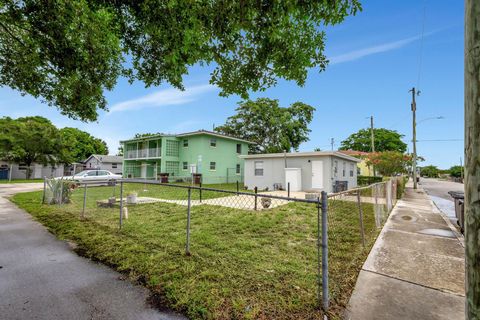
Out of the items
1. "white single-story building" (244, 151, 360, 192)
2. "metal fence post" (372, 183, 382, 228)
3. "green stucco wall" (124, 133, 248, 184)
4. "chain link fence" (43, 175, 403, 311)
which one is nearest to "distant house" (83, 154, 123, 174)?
"green stucco wall" (124, 133, 248, 184)

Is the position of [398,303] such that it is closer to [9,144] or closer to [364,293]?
[364,293]

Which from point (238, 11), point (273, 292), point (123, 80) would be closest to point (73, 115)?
point (123, 80)

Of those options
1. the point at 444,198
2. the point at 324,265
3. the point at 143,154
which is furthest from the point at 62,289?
the point at 143,154

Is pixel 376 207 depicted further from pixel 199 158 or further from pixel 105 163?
pixel 105 163

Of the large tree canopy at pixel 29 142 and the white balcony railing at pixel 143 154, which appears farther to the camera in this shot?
the large tree canopy at pixel 29 142

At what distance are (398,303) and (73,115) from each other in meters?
11.2

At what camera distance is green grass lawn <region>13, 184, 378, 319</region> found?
2.73 m

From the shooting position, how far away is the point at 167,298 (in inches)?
111

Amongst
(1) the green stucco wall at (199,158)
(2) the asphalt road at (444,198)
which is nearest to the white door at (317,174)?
(2) the asphalt road at (444,198)

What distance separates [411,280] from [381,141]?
57.8 meters

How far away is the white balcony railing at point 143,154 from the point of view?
26316mm

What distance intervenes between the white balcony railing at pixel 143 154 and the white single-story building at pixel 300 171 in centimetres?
1187

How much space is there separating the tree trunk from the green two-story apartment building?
2326 cm

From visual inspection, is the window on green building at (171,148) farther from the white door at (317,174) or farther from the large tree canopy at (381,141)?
the large tree canopy at (381,141)
